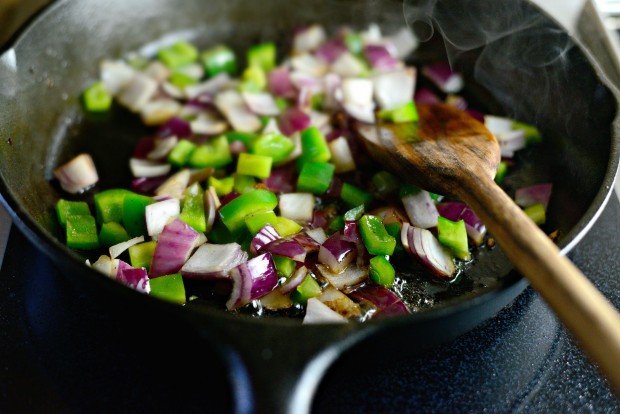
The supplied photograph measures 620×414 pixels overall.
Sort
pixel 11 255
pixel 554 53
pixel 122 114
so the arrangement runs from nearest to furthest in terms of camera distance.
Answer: pixel 11 255
pixel 554 53
pixel 122 114

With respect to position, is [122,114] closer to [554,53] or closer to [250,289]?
[250,289]

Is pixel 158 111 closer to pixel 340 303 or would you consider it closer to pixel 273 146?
pixel 273 146

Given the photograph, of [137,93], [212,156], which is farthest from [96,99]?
[212,156]

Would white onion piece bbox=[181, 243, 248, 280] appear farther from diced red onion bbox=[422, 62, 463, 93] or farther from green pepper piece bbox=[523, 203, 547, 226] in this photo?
diced red onion bbox=[422, 62, 463, 93]

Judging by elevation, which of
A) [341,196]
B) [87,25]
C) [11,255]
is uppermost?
[87,25]

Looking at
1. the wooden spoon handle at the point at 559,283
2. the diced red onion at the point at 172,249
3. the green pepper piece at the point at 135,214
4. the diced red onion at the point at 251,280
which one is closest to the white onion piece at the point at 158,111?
the green pepper piece at the point at 135,214

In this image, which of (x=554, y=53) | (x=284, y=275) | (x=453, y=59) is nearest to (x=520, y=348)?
(x=284, y=275)
